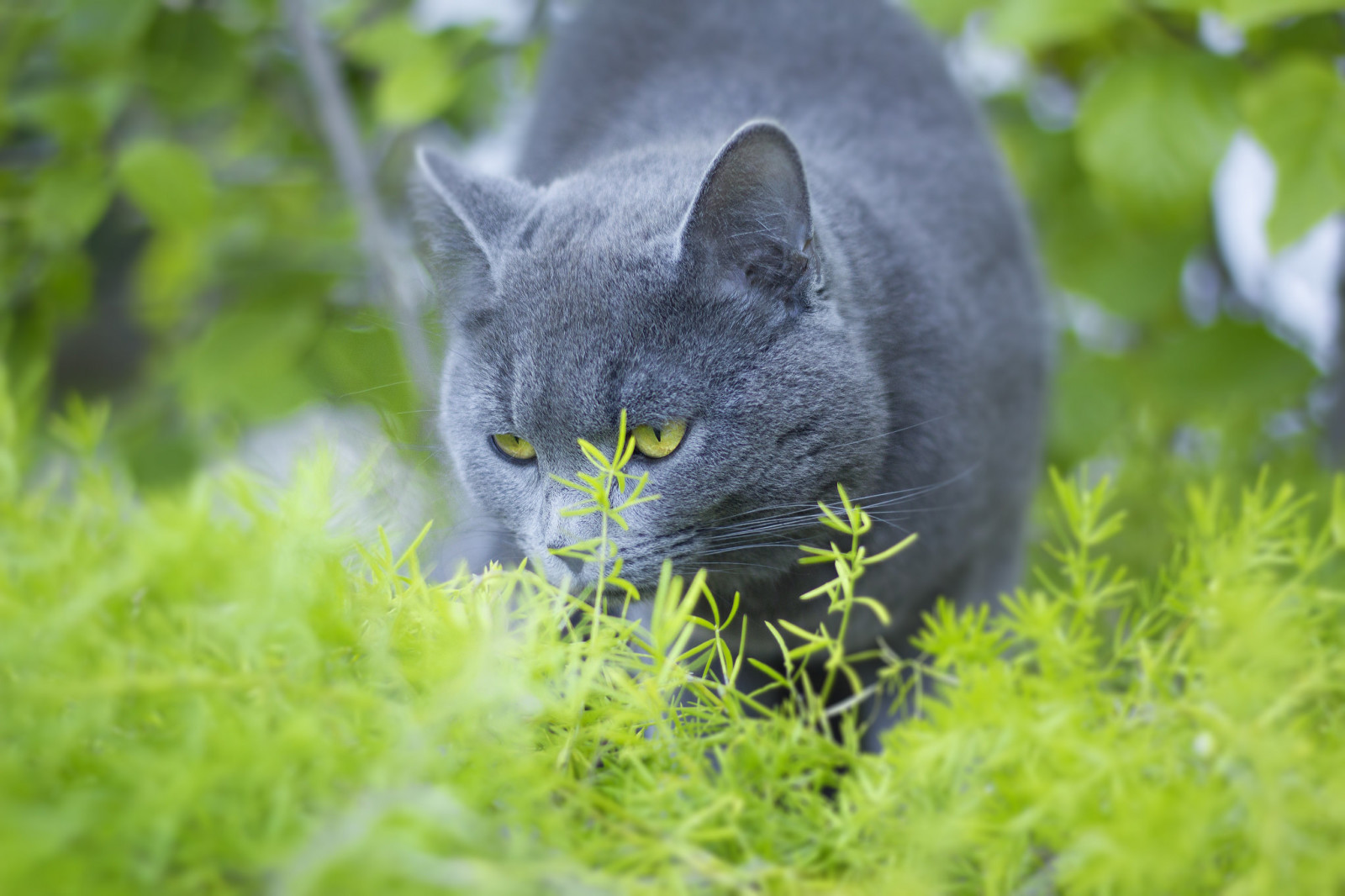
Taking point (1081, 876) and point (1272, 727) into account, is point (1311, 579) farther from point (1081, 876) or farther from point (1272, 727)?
point (1081, 876)

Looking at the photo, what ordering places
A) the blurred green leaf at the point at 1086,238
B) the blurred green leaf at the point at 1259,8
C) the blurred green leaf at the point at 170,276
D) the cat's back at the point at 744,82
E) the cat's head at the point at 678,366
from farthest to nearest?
the blurred green leaf at the point at 170,276 < the blurred green leaf at the point at 1086,238 < the cat's back at the point at 744,82 < the blurred green leaf at the point at 1259,8 < the cat's head at the point at 678,366

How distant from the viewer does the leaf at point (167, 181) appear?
1.42 meters

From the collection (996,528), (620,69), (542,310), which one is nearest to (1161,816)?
(542,310)

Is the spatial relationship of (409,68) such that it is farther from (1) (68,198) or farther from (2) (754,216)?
(2) (754,216)

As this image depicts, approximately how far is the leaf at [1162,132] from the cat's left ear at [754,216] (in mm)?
669

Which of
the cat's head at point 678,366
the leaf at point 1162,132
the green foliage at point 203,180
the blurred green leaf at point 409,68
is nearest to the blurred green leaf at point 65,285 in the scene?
the green foliage at point 203,180

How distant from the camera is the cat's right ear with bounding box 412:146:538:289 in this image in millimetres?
926

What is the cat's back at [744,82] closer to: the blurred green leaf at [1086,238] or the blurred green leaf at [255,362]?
the blurred green leaf at [1086,238]

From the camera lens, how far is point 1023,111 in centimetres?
173

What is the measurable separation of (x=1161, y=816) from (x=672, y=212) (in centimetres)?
63

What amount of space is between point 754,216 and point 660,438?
22 centimetres

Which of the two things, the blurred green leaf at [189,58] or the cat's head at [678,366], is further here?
the blurred green leaf at [189,58]

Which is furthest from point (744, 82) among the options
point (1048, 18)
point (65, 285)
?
point (65, 285)

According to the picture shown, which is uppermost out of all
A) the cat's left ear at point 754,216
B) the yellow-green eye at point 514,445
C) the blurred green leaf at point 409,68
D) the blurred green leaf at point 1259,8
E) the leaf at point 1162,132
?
the blurred green leaf at point 409,68
